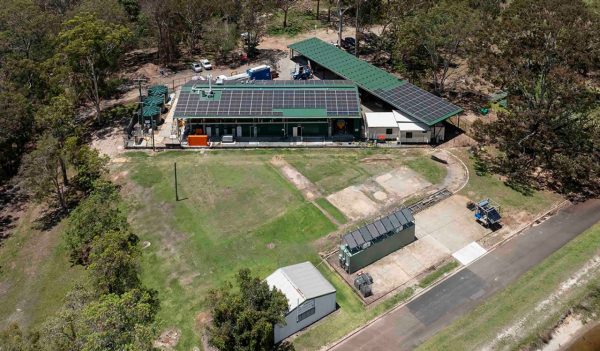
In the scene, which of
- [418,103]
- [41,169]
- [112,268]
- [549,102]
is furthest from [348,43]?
[112,268]

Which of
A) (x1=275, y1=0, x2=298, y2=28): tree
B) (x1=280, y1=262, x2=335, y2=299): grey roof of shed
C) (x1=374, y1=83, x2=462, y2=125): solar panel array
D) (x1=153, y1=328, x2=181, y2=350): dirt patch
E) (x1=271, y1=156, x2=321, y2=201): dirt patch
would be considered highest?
(x1=275, y1=0, x2=298, y2=28): tree

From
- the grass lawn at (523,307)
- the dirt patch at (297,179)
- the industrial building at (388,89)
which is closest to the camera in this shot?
the grass lawn at (523,307)

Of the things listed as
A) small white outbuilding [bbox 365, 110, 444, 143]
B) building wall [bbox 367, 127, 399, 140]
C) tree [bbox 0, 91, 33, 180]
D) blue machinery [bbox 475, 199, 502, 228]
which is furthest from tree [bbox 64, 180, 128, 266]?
blue machinery [bbox 475, 199, 502, 228]

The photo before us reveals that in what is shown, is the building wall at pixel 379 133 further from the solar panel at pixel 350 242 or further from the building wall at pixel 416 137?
the solar panel at pixel 350 242

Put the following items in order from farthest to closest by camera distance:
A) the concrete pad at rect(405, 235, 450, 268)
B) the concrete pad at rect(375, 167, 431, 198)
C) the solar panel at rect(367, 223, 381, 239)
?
the concrete pad at rect(375, 167, 431, 198) → the concrete pad at rect(405, 235, 450, 268) → the solar panel at rect(367, 223, 381, 239)

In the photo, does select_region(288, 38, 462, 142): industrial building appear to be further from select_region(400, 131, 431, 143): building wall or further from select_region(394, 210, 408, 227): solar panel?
select_region(394, 210, 408, 227): solar panel

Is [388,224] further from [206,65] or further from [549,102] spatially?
[206,65]

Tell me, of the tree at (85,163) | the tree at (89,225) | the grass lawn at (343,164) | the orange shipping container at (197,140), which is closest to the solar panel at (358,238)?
the grass lawn at (343,164)
